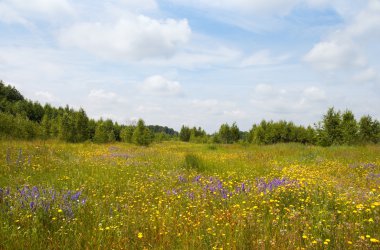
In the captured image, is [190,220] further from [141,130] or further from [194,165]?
[141,130]

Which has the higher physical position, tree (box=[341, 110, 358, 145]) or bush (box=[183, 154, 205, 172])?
tree (box=[341, 110, 358, 145])

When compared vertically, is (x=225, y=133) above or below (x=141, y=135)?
above

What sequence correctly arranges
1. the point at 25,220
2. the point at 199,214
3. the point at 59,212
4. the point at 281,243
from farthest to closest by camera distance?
the point at 199,214 < the point at 59,212 < the point at 25,220 < the point at 281,243

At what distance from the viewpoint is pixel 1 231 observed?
3615 mm

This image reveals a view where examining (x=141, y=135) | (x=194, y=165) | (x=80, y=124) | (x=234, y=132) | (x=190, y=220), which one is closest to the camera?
(x=190, y=220)

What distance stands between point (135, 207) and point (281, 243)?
2774mm

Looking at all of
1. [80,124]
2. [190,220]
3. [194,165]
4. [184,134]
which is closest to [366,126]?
[194,165]

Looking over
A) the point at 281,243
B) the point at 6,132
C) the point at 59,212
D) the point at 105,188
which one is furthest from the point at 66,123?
the point at 281,243

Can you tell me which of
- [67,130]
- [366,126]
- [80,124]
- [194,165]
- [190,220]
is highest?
[366,126]

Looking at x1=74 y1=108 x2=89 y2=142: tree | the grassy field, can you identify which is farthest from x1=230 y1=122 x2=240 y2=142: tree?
the grassy field

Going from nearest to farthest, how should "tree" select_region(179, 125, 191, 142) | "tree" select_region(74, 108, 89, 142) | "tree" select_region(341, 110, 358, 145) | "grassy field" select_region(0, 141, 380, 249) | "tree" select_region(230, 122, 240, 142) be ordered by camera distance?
1. "grassy field" select_region(0, 141, 380, 249)
2. "tree" select_region(341, 110, 358, 145)
3. "tree" select_region(74, 108, 89, 142)
4. "tree" select_region(230, 122, 240, 142)
5. "tree" select_region(179, 125, 191, 142)

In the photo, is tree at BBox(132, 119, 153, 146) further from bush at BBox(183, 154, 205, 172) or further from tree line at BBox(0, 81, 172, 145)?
bush at BBox(183, 154, 205, 172)

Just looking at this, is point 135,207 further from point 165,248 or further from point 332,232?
point 332,232

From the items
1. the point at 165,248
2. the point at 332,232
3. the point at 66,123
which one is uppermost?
the point at 66,123
